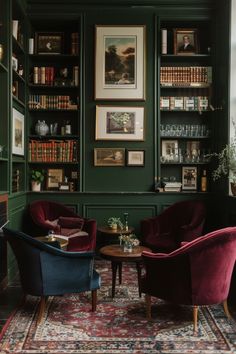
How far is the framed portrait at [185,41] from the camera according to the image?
21.2 ft

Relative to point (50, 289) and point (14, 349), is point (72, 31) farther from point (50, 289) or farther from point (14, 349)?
point (14, 349)

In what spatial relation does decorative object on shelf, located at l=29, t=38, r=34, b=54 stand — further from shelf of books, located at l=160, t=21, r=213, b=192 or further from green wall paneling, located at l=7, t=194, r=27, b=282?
green wall paneling, located at l=7, t=194, r=27, b=282

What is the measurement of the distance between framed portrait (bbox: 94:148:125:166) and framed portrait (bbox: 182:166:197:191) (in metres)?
1.04

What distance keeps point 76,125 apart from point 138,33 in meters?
1.79

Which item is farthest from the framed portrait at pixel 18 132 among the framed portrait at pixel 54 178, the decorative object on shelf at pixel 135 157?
the decorative object on shelf at pixel 135 157

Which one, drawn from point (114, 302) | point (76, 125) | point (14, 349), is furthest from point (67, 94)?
point (14, 349)

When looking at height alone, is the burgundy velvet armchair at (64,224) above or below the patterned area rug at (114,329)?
above

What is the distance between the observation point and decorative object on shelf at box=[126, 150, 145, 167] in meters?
6.47

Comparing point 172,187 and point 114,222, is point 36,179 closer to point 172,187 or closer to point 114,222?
point 114,222

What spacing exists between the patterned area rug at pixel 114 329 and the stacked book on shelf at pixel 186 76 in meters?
3.55

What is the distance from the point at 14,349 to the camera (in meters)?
3.17

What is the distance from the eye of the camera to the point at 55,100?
646 cm

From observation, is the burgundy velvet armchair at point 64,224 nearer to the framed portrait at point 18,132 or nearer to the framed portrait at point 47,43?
the framed portrait at point 18,132

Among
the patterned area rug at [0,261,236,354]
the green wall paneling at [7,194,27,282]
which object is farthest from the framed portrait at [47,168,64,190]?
the patterned area rug at [0,261,236,354]
